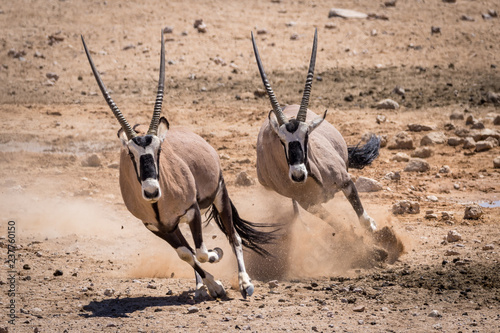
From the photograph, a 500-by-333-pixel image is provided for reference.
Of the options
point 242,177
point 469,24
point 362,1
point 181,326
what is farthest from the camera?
point 362,1

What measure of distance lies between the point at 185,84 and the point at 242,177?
5822mm

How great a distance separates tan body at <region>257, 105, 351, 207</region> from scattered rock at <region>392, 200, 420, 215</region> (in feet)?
5.33

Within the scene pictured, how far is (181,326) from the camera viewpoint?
669cm

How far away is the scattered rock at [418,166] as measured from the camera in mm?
12586

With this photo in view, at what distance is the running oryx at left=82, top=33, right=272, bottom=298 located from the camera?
7121 mm

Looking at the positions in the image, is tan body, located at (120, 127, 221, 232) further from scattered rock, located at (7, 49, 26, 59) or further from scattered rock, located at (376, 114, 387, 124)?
scattered rock, located at (7, 49, 26, 59)

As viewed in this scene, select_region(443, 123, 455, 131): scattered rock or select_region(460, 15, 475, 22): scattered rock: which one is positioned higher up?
select_region(460, 15, 475, 22): scattered rock

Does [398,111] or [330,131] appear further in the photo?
[398,111]

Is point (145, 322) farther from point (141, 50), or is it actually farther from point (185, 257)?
point (141, 50)

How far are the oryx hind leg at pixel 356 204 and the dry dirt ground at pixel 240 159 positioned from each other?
0.17 m

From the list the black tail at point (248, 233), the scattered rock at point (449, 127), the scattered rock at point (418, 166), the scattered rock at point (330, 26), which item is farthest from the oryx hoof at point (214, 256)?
the scattered rock at point (330, 26)

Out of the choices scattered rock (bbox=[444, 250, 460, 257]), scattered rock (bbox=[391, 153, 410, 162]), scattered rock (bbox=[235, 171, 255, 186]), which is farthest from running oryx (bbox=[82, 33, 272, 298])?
scattered rock (bbox=[391, 153, 410, 162])

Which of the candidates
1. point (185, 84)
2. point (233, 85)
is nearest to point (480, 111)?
point (233, 85)

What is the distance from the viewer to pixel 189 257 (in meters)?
7.56
